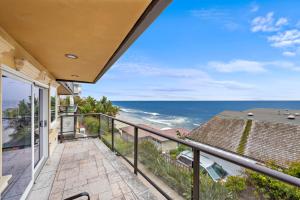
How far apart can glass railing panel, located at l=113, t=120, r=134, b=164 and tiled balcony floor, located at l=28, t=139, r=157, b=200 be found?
8.6 inches

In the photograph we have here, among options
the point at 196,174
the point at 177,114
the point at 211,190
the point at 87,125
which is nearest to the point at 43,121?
the point at 87,125

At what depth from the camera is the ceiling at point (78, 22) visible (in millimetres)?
1207

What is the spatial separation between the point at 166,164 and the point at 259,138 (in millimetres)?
15612

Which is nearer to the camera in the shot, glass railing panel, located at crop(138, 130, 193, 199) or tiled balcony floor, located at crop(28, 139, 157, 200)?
glass railing panel, located at crop(138, 130, 193, 199)

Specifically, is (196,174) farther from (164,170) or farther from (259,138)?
(259,138)

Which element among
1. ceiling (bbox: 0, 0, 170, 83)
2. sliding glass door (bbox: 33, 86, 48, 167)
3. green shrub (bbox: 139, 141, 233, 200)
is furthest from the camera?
sliding glass door (bbox: 33, 86, 48, 167)

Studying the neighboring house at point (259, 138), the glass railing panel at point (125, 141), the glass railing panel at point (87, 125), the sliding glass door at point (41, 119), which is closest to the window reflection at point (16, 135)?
the sliding glass door at point (41, 119)

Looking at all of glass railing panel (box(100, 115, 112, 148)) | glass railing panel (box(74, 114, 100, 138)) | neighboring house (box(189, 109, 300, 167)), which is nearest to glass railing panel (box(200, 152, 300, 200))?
glass railing panel (box(100, 115, 112, 148))

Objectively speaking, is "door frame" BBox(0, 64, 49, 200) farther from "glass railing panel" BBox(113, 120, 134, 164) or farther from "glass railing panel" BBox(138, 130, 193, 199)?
"glass railing panel" BBox(138, 130, 193, 199)

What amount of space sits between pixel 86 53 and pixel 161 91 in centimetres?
5471

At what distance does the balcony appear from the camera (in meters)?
1.53

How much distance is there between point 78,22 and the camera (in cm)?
147

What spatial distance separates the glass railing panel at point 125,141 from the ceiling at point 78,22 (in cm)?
188

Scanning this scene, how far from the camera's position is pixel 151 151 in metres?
2.77
